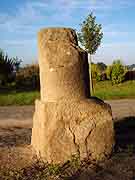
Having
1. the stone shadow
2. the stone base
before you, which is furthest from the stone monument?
the stone shadow

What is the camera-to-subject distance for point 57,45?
5.97 m

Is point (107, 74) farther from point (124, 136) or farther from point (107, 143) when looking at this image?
point (107, 143)

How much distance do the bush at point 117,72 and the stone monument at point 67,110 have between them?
21716 mm

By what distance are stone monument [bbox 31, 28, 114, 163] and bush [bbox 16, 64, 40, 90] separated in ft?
74.3

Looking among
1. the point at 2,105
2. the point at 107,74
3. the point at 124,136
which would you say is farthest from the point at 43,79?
the point at 107,74

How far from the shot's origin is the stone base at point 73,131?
5.80 meters

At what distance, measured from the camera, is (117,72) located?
2756 centimetres

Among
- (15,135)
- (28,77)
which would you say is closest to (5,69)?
(28,77)

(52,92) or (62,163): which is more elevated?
(52,92)

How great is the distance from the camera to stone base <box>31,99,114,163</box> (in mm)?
5797

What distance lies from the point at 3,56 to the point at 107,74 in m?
8.04

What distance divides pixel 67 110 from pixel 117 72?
2206 cm

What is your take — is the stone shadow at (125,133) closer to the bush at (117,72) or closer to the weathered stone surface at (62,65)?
the weathered stone surface at (62,65)

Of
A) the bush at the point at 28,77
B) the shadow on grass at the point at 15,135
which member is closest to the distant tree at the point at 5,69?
the bush at the point at 28,77
